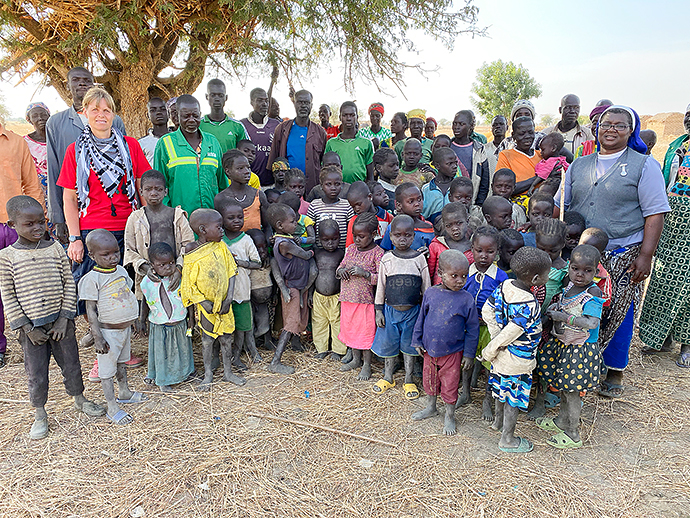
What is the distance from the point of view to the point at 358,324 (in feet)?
12.6

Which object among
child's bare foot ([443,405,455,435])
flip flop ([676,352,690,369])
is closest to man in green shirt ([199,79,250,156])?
child's bare foot ([443,405,455,435])

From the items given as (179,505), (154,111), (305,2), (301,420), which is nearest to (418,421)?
(301,420)

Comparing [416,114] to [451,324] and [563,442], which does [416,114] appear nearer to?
[451,324]

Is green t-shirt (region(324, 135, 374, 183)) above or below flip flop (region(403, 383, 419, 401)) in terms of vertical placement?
above

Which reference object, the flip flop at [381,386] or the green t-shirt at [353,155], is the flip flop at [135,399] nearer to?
the flip flop at [381,386]

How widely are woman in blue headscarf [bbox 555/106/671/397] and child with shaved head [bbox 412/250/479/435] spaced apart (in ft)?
4.04

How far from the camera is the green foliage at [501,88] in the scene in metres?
29.6

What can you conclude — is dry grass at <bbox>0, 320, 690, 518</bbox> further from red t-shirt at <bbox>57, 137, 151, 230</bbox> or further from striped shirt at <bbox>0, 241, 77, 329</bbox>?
red t-shirt at <bbox>57, 137, 151, 230</bbox>

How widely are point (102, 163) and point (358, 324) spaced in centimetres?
247

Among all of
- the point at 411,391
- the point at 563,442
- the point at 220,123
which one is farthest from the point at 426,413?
the point at 220,123

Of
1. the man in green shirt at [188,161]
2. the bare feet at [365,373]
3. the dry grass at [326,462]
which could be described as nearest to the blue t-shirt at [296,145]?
the man in green shirt at [188,161]

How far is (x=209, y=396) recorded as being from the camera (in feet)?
11.6

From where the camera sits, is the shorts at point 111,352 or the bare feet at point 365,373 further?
the bare feet at point 365,373

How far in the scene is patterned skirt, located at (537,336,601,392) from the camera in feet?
9.26
